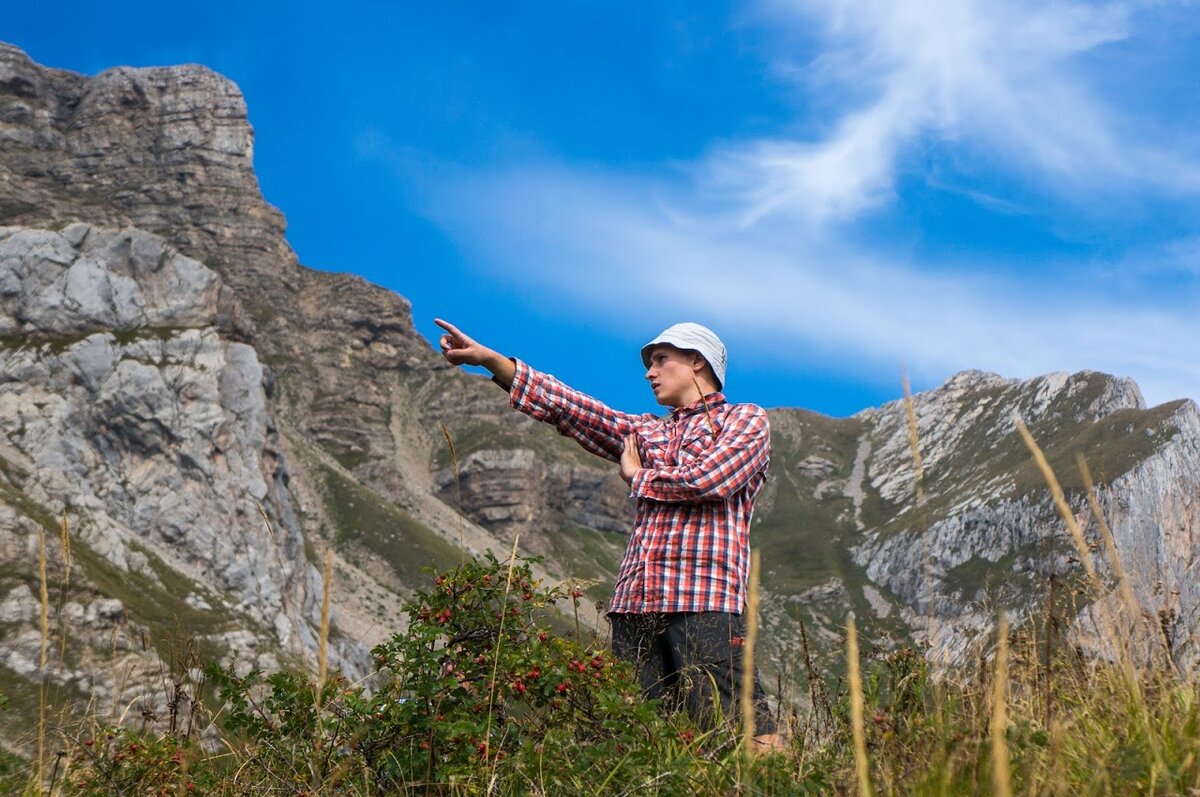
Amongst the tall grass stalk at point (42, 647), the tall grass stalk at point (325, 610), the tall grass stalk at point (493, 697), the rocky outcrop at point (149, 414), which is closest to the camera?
the tall grass stalk at point (325, 610)

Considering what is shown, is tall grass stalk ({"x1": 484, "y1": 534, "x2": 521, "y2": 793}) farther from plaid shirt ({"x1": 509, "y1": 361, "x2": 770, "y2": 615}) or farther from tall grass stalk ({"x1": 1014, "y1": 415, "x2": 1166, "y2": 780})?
tall grass stalk ({"x1": 1014, "y1": 415, "x2": 1166, "y2": 780})

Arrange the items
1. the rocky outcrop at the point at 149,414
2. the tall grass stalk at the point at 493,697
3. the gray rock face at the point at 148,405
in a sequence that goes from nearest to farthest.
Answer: the tall grass stalk at the point at 493,697 < the rocky outcrop at the point at 149,414 < the gray rock face at the point at 148,405

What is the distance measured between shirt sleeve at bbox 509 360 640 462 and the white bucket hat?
0.42 m

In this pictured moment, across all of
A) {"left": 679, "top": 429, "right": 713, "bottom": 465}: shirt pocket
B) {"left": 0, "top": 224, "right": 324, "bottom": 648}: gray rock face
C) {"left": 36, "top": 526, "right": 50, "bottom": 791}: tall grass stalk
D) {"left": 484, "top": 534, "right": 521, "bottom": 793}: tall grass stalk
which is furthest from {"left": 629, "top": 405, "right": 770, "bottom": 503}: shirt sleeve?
{"left": 0, "top": 224, "right": 324, "bottom": 648}: gray rock face

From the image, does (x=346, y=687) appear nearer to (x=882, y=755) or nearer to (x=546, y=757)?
(x=546, y=757)

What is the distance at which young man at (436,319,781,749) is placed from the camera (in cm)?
494

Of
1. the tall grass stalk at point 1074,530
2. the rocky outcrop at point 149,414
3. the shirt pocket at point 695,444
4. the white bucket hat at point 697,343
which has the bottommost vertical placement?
the tall grass stalk at point 1074,530

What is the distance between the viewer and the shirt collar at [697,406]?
571 cm

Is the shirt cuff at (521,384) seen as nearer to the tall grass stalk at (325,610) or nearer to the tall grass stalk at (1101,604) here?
the tall grass stalk at (1101,604)

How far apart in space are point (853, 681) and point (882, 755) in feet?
4.87

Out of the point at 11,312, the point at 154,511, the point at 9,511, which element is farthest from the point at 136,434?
the point at 9,511

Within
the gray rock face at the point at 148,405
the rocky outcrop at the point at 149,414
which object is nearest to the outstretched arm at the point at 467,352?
the rocky outcrop at the point at 149,414

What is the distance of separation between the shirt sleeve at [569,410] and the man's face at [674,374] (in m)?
0.42

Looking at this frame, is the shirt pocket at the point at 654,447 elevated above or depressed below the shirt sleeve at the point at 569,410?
below
